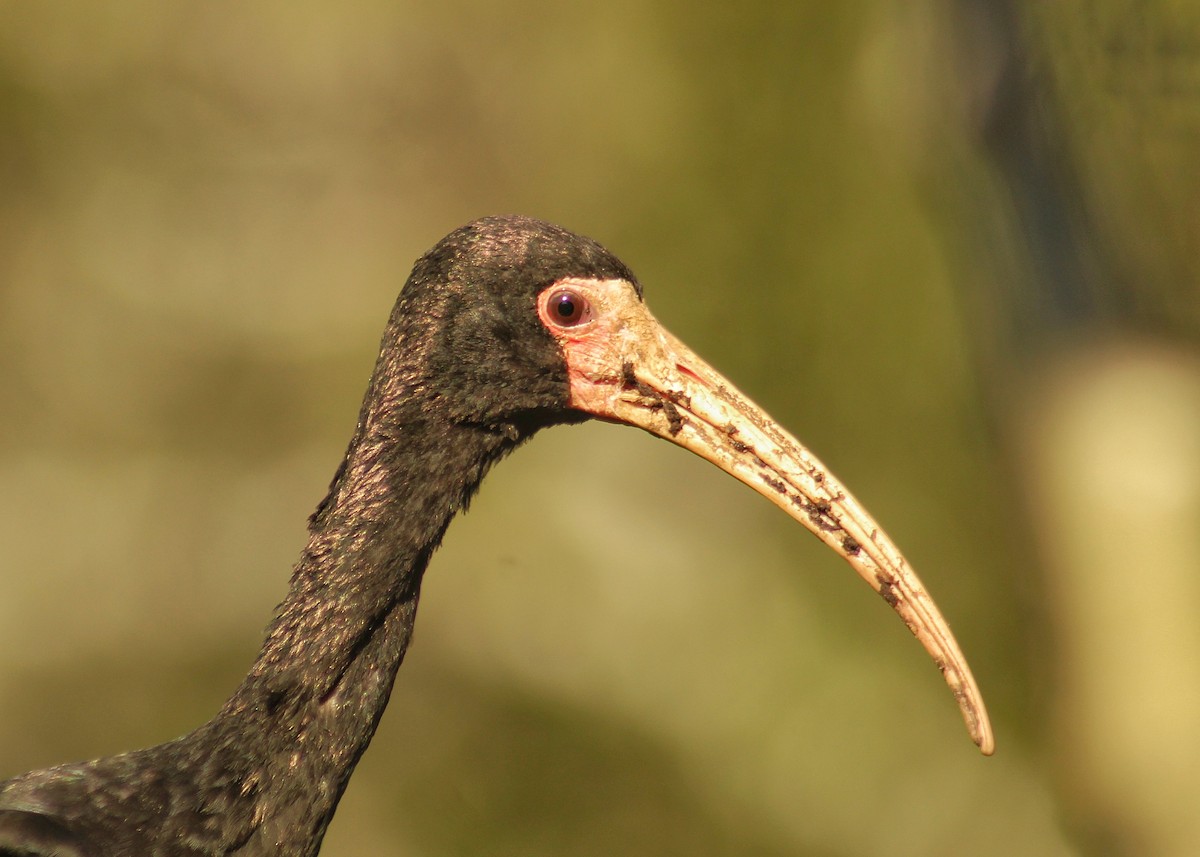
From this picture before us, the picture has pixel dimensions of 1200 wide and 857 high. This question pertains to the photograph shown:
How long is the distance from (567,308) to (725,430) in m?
0.54

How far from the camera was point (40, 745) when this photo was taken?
33.9 feet

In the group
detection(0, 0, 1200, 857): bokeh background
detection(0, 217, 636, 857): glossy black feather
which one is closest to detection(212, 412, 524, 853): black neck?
detection(0, 217, 636, 857): glossy black feather

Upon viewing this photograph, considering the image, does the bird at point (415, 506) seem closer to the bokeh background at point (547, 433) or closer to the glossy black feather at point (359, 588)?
the glossy black feather at point (359, 588)

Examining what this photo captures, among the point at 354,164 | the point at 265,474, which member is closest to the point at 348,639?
the point at 265,474

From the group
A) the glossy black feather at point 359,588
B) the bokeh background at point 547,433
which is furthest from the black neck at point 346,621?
the bokeh background at point 547,433

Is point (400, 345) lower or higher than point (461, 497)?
higher

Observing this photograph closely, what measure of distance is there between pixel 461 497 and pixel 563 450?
7.30m

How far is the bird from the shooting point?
10.7 ft

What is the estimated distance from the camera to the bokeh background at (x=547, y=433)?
34.6 ft

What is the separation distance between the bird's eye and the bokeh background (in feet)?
20.7

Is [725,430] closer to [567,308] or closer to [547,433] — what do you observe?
[567,308]

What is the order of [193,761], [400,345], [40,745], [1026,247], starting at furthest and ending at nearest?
[40,745] < [1026,247] < [400,345] < [193,761]

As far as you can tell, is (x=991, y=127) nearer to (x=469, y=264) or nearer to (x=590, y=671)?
(x=469, y=264)

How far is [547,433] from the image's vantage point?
11391 millimetres
